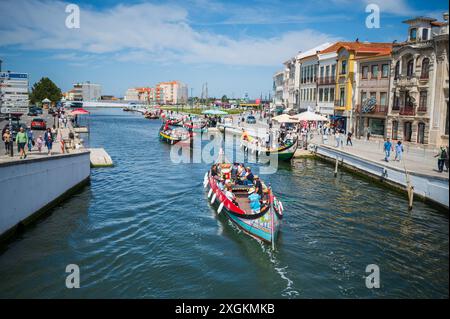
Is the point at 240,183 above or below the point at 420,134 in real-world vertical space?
below

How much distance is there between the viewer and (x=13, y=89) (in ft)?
47.3

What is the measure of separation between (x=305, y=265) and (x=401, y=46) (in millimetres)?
23028

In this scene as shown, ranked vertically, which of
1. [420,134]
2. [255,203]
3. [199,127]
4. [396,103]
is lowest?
[255,203]

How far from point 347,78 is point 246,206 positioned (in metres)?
33.4

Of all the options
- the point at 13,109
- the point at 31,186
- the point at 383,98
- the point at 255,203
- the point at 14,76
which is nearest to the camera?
the point at 14,76

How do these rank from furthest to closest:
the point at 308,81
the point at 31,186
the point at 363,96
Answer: the point at 308,81, the point at 363,96, the point at 31,186

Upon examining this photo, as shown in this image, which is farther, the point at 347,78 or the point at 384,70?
the point at 347,78

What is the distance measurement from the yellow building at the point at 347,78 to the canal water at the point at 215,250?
74.9ft

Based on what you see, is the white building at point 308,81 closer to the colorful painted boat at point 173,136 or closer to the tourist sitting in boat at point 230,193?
the colorful painted boat at point 173,136

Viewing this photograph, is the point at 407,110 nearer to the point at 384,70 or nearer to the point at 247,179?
the point at 384,70

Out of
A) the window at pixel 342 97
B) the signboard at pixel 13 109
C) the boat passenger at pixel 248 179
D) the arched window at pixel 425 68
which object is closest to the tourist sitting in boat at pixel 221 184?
the boat passenger at pixel 248 179

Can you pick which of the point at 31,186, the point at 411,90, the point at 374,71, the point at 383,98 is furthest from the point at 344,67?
the point at 31,186
